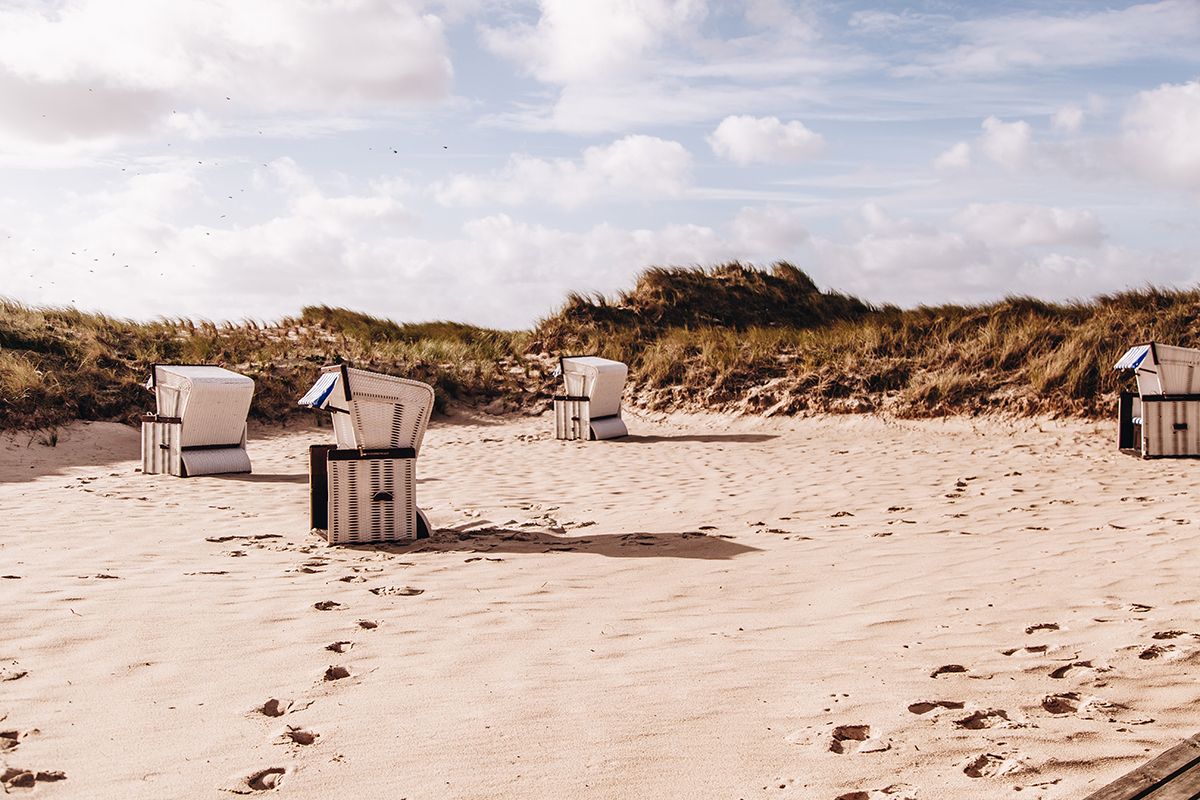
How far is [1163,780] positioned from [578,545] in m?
4.39

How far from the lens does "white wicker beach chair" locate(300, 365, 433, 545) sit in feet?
20.9

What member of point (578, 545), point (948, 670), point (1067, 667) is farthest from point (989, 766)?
point (578, 545)

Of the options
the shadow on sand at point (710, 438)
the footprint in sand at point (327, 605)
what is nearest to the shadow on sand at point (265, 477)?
the shadow on sand at point (710, 438)

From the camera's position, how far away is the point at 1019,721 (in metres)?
2.98

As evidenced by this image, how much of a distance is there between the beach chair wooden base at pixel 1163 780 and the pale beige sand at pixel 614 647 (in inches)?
6.6

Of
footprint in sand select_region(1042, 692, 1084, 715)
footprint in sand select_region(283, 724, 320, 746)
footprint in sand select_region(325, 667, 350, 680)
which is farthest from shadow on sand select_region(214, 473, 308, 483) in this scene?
footprint in sand select_region(1042, 692, 1084, 715)

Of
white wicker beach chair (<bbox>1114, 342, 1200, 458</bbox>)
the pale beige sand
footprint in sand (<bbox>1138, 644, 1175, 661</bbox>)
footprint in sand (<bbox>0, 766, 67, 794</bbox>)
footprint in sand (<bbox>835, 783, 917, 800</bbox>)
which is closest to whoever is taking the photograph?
footprint in sand (<bbox>835, 783, 917, 800</bbox>)

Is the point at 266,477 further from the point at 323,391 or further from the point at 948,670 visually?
the point at 948,670

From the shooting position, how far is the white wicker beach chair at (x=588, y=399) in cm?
1416

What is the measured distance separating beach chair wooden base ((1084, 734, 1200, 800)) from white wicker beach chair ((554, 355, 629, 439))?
463 inches

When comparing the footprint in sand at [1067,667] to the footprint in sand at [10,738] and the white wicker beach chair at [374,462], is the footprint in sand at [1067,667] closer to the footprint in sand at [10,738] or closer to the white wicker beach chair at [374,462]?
the footprint in sand at [10,738]

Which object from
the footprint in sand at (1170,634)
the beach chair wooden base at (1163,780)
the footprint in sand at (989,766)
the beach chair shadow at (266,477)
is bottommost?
the footprint in sand at (989,766)

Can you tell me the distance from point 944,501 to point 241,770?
701 centimetres

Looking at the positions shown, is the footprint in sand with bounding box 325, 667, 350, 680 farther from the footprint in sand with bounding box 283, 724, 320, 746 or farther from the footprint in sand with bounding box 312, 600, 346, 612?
Answer: the footprint in sand with bounding box 312, 600, 346, 612
